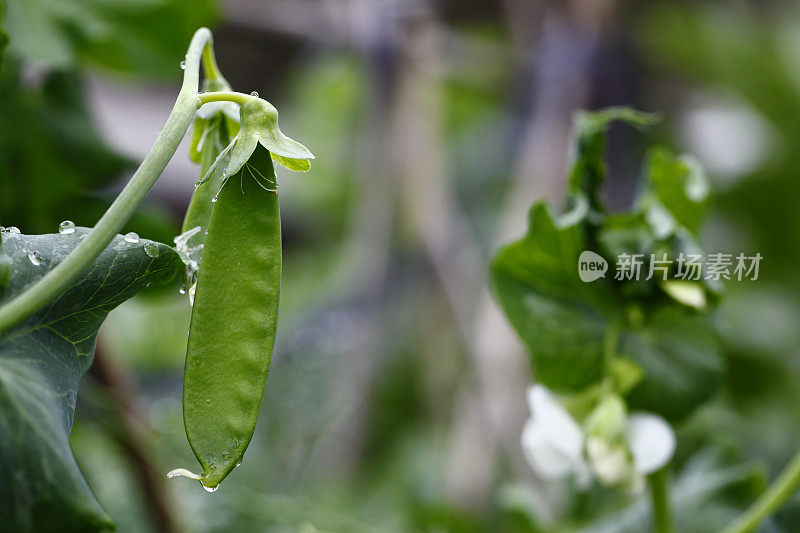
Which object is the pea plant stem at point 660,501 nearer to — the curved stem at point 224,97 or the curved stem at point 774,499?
the curved stem at point 774,499

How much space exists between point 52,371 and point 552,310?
0.26 meters

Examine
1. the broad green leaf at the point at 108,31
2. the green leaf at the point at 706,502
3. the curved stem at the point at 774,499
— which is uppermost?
the broad green leaf at the point at 108,31

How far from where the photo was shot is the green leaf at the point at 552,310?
385 millimetres

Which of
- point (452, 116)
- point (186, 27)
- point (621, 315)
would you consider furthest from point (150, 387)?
point (452, 116)

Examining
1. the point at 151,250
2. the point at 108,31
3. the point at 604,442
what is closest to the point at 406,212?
the point at 108,31

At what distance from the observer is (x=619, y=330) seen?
0.40 metres

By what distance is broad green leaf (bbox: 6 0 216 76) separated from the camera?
0.40 m

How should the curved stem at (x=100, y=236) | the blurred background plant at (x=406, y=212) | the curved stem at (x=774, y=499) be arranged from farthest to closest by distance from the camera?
the blurred background plant at (x=406, y=212)
the curved stem at (x=774, y=499)
the curved stem at (x=100, y=236)

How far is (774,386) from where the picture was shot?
94cm

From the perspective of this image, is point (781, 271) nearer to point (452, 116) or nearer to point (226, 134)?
point (452, 116)

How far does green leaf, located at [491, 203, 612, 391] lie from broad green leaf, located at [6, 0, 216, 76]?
10.7 inches

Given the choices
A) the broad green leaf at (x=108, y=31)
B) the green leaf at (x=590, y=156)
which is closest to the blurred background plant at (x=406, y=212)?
the broad green leaf at (x=108, y=31)

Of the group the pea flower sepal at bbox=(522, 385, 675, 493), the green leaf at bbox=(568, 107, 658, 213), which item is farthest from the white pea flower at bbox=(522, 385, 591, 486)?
the green leaf at bbox=(568, 107, 658, 213)

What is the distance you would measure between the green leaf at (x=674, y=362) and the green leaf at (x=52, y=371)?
257 mm
